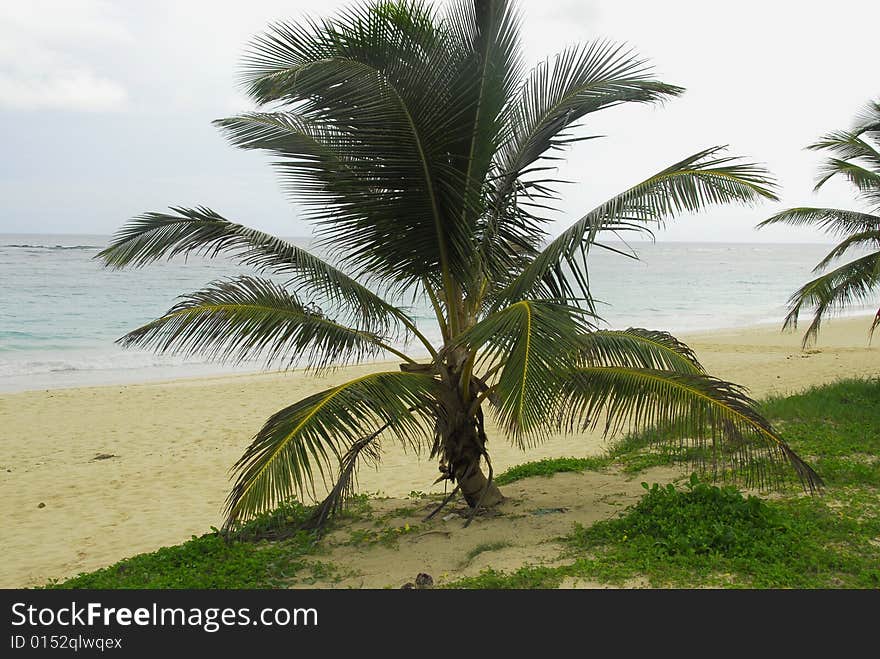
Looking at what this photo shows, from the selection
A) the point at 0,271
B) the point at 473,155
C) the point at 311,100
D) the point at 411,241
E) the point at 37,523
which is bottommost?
the point at 37,523

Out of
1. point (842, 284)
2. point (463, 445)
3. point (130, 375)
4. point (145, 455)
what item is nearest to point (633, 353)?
point (463, 445)

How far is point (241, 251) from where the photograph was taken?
19.2ft

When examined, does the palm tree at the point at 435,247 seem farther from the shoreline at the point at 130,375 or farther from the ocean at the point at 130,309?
the shoreline at the point at 130,375

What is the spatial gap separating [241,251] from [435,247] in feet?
5.62

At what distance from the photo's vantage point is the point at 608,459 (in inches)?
316

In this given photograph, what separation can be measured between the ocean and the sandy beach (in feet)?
7.45

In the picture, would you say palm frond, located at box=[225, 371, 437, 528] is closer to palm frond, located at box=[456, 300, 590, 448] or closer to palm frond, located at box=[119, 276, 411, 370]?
palm frond, located at box=[119, 276, 411, 370]

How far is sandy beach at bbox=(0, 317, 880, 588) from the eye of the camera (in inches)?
268

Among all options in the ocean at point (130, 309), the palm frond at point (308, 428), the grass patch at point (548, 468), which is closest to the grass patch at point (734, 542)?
the palm frond at point (308, 428)

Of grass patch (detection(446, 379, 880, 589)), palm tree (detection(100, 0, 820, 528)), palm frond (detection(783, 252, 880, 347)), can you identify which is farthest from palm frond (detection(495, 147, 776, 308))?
palm frond (detection(783, 252, 880, 347))

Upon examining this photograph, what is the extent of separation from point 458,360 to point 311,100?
2.19 m

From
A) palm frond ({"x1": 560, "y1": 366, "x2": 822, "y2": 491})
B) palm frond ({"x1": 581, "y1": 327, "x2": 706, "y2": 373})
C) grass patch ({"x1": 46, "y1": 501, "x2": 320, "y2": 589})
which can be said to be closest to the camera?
palm frond ({"x1": 560, "y1": 366, "x2": 822, "y2": 491})
